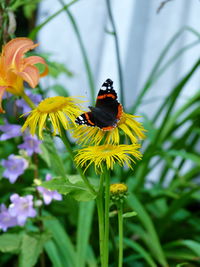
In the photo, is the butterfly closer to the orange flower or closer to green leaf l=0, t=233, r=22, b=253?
the orange flower

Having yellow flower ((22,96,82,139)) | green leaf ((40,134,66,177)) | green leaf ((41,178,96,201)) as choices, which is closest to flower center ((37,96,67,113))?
yellow flower ((22,96,82,139))

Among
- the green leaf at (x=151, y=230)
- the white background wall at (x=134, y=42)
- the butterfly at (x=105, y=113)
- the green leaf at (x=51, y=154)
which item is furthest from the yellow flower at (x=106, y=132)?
the white background wall at (x=134, y=42)

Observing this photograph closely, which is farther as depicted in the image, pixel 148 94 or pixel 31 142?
pixel 148 94

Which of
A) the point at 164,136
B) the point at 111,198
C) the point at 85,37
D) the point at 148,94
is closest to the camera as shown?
the point at 111,198

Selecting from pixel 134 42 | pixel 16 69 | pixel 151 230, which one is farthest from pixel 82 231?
pixel 134 42

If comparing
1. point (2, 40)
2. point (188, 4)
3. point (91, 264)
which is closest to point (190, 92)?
point (188, 4)

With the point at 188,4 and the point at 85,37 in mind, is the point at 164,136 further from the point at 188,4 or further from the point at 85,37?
the point at 85,37

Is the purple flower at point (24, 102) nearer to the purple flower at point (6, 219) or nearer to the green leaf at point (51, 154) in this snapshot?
the green leaf at point (51, 154)
